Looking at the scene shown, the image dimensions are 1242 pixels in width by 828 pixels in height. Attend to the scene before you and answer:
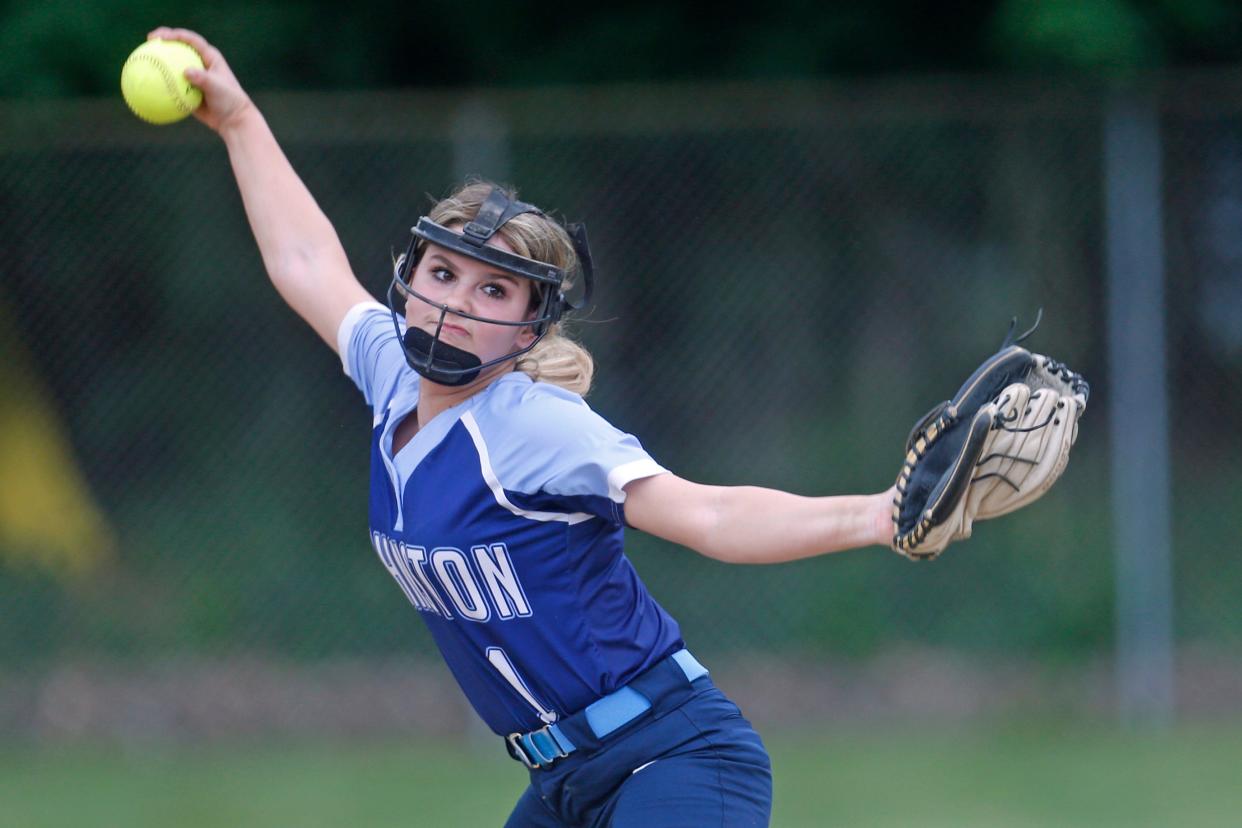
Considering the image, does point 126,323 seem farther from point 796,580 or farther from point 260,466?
point 796,580

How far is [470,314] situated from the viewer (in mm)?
3109

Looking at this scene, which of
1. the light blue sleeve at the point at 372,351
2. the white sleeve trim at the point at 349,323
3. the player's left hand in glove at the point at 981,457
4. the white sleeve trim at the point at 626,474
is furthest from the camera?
the white sleeve trim at the point at 349,323

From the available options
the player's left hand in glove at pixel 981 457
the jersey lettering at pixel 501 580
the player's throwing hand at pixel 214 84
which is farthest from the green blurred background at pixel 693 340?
the player's left hand in glove at pixel 981 457

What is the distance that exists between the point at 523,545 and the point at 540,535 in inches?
1.5

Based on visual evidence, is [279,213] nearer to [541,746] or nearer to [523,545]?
[523,545]

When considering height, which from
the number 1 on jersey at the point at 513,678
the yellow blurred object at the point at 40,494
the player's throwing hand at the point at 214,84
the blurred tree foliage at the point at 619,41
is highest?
the blurred tree foliage at the point at 619,41

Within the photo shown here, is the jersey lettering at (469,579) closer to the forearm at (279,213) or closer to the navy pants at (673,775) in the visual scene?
the navy pants at (673,775)

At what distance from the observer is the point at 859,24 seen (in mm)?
7555

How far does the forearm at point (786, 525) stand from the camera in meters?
2.57

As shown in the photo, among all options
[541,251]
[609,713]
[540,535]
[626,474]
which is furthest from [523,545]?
[541,251]

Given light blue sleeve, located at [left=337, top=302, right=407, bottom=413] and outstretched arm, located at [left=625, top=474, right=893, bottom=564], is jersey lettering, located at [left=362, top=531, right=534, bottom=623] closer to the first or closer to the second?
outstretched arm, located at [left=625, top=474, right=893, bottom=564]

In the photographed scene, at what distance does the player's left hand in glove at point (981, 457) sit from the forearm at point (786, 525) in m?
0.06

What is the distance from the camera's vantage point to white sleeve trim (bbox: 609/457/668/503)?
2822 millimetres

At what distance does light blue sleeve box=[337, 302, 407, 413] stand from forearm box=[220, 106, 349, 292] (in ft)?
0.64
